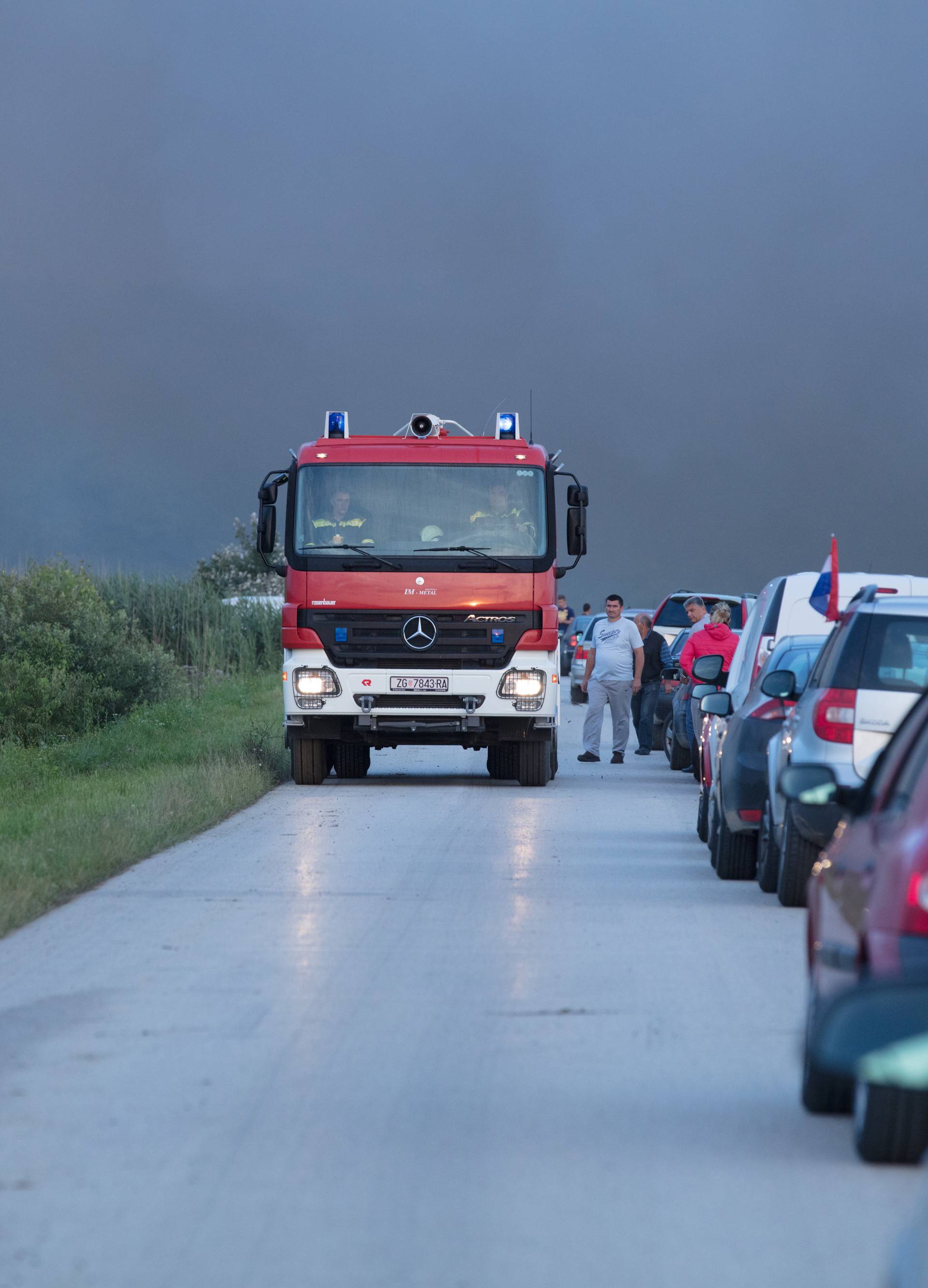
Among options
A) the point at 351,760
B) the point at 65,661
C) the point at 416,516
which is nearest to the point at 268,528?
the point at 416,516

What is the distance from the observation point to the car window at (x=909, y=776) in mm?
5012

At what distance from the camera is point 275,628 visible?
144 ft

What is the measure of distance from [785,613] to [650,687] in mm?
9147

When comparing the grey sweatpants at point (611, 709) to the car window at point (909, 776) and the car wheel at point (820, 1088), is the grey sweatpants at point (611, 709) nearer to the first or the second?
the car wheel at point (820, 1088)

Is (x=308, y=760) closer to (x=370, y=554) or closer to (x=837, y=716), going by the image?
(x=370, y=554)

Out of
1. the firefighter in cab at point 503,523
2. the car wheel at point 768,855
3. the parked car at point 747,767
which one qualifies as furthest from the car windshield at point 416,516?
the car wheel at point 768,855

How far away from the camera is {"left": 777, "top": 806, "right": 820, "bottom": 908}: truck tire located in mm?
9742

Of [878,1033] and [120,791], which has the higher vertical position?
[878,1033]

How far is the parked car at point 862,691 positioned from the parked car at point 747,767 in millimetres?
1118

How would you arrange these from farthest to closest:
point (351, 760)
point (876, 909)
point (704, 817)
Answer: point (351, 760), point (704, 817), point (876, 909)

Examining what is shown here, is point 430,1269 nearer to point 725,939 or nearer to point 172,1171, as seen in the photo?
point 172,1171

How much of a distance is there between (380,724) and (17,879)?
806 centimetres

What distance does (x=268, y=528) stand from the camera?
17.5 meters

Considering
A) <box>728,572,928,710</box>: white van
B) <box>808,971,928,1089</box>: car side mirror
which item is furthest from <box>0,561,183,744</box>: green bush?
<box>808,971,928,1089</box>: car side mirror
